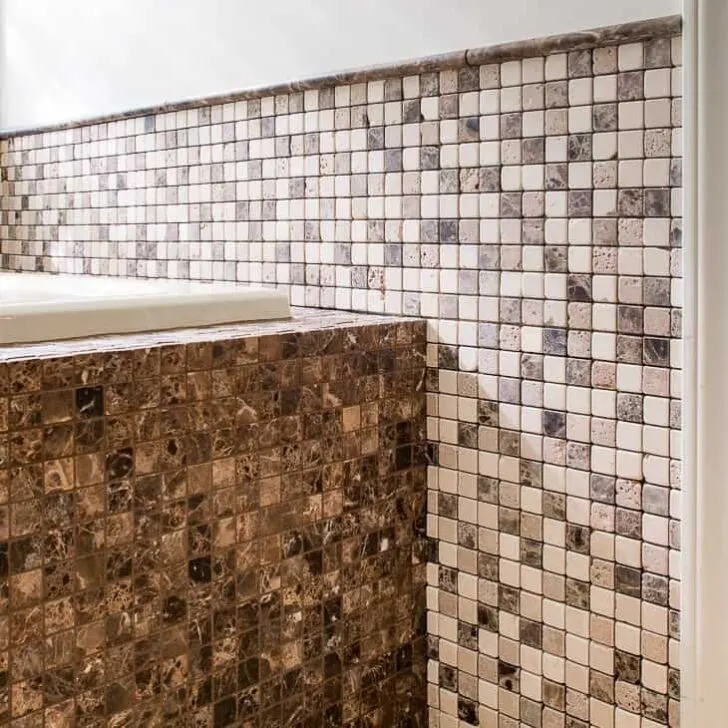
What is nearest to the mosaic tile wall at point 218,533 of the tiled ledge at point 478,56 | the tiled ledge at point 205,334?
the tiled ledge at point 205,334

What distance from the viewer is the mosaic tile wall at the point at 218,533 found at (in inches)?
43.4

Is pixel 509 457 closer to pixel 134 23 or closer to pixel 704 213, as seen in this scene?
pixel 704 213

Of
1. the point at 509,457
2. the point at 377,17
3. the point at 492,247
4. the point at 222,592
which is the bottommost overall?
the point at 222,592

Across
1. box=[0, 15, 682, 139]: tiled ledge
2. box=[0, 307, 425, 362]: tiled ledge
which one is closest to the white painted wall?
box=[0, 15, 682, 139]: tiled ledge

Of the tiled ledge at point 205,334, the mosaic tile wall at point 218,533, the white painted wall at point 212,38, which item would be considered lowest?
the mosaic tile wall at point 218,533

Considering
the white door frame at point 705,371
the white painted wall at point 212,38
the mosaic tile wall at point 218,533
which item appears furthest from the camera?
the white painted wall at point 212,38

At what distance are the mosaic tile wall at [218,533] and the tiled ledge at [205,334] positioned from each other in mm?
12

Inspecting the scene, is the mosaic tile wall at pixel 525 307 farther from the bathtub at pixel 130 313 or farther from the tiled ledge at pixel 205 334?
the bathtub at pixel 130 313

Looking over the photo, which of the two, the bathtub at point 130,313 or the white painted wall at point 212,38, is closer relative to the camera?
the bathtub at point 130,313

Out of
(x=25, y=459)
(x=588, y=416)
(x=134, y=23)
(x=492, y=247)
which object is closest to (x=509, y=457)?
(x=588, y=416)

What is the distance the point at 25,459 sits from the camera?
1.08 meters

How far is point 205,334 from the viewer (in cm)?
130

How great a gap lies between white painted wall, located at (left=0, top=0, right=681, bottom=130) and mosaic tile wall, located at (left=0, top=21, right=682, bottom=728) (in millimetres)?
48

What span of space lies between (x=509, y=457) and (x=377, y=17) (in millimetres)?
672
